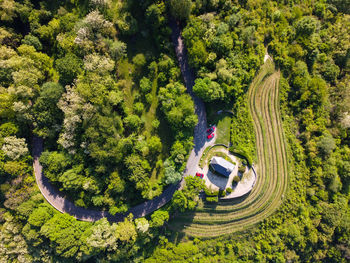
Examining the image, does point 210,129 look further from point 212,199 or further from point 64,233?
point 64,233

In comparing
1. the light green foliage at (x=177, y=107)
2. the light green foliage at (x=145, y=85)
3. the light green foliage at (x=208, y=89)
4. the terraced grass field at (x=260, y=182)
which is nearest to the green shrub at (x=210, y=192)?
the terraced grass field at (x=260, y=182)

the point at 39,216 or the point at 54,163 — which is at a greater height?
the point at 54,163

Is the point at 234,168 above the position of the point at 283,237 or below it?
above

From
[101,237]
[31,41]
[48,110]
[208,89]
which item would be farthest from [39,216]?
[208,89]

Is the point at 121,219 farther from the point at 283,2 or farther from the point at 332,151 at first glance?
the point at 283,2

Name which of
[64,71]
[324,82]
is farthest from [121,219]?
[324,82]

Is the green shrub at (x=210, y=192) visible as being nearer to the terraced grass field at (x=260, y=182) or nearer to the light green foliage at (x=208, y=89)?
the terraced grass field at (x=260, y=182)

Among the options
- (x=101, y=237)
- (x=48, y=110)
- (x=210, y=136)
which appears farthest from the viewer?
(x=210, y=136)
